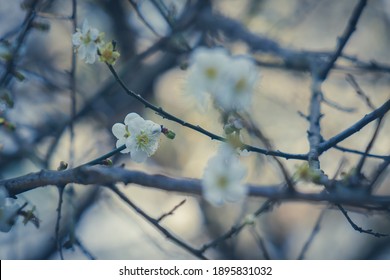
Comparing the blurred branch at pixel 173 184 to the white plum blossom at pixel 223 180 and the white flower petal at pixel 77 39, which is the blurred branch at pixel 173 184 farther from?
the white flower petal at pixel 77 39

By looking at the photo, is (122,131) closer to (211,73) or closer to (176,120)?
(176,120)

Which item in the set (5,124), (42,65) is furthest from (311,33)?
(5,124)

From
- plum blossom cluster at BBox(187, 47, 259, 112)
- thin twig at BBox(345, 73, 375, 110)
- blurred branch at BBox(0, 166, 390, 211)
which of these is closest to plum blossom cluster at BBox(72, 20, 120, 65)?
plum blossom cluster at BBox(187, 47, 259, 112)

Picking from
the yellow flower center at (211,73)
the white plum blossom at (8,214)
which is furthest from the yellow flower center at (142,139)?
the white plum blossom at (8,214)

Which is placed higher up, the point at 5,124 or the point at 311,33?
the point at 311,33

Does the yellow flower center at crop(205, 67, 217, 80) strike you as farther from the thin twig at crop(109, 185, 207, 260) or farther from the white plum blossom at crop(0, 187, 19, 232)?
the white plum blossom at crop(0, 187, 19, 232)
